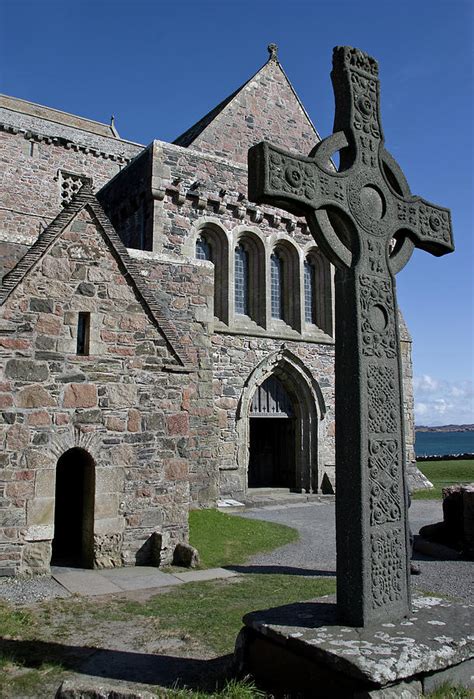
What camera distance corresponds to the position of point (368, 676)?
10.1 ft

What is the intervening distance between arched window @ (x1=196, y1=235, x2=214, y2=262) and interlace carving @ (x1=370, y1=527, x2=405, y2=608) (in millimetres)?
13084

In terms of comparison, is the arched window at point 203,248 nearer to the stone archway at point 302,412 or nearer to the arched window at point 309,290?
the stone archway at point 302,412

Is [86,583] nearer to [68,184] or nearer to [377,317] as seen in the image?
[377,317]

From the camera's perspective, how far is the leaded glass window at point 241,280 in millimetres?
17000

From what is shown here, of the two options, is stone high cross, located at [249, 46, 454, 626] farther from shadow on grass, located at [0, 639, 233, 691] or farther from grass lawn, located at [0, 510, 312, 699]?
shadow on grass, located at [0, 639, 233, 691]

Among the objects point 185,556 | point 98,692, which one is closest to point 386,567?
point 98,692

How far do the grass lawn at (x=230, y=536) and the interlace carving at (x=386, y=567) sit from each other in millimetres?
4948

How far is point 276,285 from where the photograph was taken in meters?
18.0

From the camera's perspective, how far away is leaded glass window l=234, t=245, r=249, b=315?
17.0 metres

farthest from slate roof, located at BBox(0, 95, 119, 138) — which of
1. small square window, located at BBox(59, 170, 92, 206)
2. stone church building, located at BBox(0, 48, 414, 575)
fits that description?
small square window, located at BBox(59, 170, 92, 206)

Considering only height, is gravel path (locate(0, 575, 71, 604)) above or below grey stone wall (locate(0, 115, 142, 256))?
below

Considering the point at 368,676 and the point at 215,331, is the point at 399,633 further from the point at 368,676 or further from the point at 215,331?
the point at 215,331

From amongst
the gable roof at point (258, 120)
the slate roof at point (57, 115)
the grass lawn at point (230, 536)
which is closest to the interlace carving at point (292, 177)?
the grass lawn at point (230, 536)

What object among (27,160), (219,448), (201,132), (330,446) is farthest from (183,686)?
(27,160)
